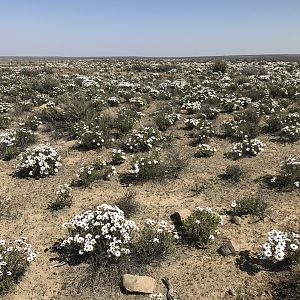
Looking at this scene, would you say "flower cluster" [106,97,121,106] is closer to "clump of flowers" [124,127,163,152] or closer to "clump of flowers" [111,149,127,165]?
"clump of flowers" [124,127,163,152]

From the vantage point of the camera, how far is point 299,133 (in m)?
13.2

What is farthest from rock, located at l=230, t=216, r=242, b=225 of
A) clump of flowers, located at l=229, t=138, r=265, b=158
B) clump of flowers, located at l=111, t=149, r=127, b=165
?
clump of flowers, located at l=111, t=149, r=127, b=165

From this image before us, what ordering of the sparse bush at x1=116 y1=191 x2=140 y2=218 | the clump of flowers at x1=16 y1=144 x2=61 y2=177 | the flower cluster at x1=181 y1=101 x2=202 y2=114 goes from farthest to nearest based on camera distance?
the flower cluster at x1=181 y1=101 x2=202 y2=114, the clump of flowers at x1=16 y1=144 x2=61 y2=177, the sparse bush at x1=116 y1=191 x2=140 y2=218

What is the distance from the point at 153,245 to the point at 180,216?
4.29 feet

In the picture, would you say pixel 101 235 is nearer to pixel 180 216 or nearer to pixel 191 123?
pixel 180 216

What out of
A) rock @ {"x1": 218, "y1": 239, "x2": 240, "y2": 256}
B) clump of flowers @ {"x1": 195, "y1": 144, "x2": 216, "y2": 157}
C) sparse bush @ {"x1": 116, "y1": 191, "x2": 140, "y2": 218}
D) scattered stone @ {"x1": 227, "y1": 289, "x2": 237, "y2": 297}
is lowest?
scattered stone @ {"x1": 227, "y1": 289, "x2": 237, "y2": 297}

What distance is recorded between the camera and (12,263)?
21.6 feet

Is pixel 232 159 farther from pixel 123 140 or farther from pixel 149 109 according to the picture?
pixel 149 109

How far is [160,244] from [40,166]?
5247mm

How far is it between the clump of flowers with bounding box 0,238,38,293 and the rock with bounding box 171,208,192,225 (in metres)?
3.05

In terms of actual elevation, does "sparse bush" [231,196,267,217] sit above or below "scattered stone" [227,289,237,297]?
above

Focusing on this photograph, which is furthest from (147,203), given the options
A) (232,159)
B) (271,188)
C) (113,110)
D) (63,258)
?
(113,110)

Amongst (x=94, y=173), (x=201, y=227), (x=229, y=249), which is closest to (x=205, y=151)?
(x=94, y=173)

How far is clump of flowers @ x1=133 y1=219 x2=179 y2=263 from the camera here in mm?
6958
